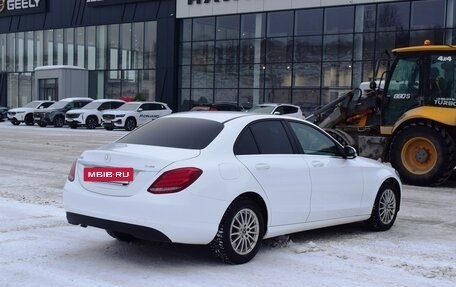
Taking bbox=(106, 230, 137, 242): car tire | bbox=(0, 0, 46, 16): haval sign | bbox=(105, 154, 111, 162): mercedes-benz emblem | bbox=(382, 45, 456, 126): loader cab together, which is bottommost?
bbox=(106, 230, 137, 242): car tire

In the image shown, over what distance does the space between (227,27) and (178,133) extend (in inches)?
1345

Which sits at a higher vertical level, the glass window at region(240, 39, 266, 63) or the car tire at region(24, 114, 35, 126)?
the glass window at region(240, 39, 266, 63)

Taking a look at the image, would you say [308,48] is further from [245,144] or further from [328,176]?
[245,144]

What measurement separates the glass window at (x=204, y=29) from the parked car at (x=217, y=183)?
112 ft

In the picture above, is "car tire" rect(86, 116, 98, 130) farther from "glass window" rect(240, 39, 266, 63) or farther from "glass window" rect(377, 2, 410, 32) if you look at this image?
"glass window" rect(377, 2, 410, 32)

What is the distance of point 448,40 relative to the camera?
102ft

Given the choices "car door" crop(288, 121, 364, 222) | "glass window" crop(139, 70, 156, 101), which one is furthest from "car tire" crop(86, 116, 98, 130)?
"car door" crop(288, 121, 364, 222)

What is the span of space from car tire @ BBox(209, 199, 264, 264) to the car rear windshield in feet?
2.37

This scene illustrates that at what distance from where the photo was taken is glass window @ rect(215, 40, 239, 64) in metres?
39.4

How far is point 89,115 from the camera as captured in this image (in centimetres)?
3572

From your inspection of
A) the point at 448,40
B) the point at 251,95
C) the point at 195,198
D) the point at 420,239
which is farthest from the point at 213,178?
the point at 251,95

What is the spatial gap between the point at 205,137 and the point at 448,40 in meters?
27.9

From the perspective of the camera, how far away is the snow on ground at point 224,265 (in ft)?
18.0

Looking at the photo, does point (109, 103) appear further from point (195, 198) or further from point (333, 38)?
point (195, 198)
